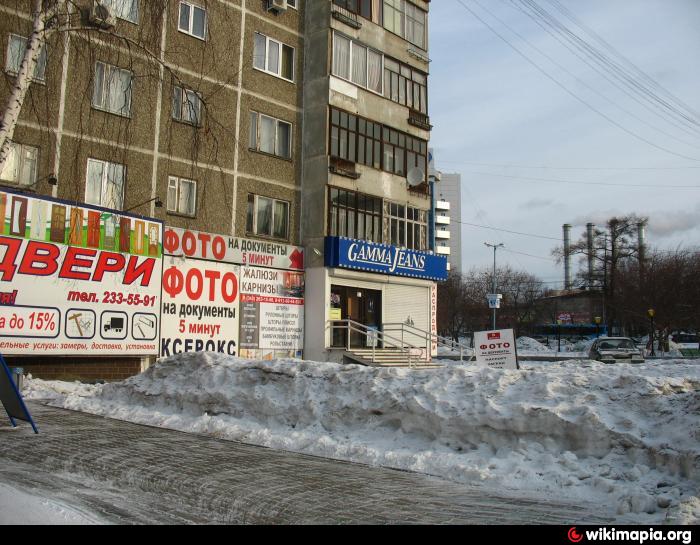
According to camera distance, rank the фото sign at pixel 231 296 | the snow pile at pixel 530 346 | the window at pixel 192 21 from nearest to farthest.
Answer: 1. the фото sign at pixel 231 296
2. the window at pixel 192 21
3. the snow pile at pixel 530 346

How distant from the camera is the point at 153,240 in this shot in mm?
18938

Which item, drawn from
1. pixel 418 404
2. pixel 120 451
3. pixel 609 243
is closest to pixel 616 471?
pixel 418 404

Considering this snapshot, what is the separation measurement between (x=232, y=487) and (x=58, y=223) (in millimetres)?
11664

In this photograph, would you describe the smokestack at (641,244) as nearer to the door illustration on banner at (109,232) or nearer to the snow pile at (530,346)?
the snow pile at (530,346)

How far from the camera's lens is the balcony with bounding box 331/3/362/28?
82.7 feet

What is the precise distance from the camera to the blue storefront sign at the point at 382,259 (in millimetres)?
23859

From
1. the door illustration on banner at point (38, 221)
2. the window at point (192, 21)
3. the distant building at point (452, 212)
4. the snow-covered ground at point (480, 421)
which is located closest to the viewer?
the snow-covered ground at point (480, 421)

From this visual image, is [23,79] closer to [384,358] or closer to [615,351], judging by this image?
[384,358]

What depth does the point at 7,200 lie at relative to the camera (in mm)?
15242

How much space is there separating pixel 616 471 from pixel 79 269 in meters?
13.9

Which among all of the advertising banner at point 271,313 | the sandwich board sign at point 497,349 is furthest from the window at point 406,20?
the sandwich board sign at point 497,349

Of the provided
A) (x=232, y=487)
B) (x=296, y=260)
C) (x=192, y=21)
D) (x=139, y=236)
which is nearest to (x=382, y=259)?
(x=296, y=260)

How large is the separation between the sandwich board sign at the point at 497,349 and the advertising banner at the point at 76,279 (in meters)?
9.19

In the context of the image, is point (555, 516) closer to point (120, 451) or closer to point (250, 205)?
point (120, 451)
